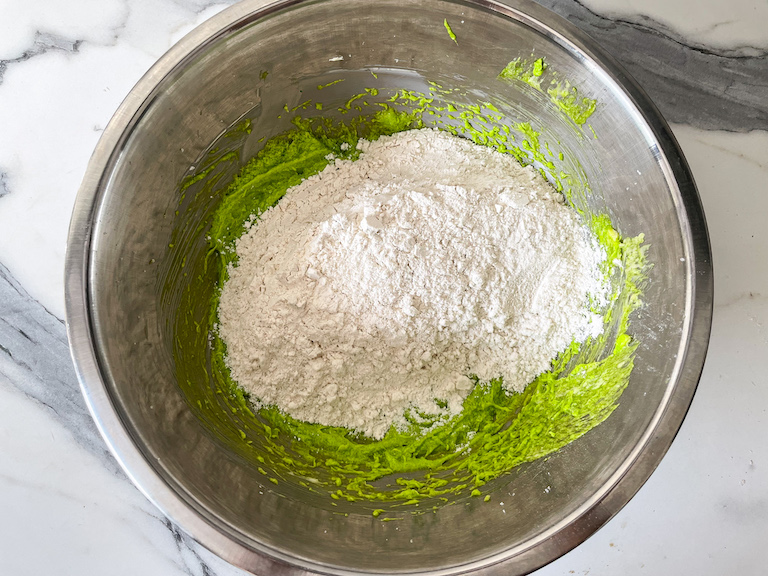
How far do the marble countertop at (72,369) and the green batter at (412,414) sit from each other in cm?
38

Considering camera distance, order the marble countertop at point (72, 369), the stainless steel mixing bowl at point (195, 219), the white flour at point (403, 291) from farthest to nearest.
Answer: the marble countertop at point (72, 369) < the white flour at point (403, 291) < the stainless steel mixing bowl at point (195, 219)

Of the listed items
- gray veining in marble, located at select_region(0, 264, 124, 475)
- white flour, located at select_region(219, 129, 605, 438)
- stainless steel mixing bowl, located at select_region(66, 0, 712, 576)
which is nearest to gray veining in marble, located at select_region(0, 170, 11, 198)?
gray veining in marble, located at select_region(0, 264, 124, 475)

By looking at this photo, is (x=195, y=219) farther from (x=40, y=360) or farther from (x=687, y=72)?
(x=687, y=72)

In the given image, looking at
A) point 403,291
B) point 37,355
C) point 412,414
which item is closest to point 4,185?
point 37,355

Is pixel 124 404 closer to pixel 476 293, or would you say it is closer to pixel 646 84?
pixel 476 293

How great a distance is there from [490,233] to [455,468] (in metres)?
0.67

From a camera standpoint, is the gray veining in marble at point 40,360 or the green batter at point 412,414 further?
the gray veining in marble at point 40,360

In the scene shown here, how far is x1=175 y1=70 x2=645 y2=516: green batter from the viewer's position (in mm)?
1400

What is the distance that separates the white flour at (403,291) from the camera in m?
1.38

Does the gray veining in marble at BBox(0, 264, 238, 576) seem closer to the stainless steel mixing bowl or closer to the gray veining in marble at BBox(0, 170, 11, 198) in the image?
the gray veining in marble at BBox(0, 170, 11, 198)

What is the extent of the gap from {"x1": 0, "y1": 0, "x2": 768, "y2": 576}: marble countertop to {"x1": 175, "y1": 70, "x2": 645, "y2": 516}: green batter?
1.25 ft

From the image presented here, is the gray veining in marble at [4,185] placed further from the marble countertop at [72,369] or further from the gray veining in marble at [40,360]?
the gray veining in marble at [40,360]

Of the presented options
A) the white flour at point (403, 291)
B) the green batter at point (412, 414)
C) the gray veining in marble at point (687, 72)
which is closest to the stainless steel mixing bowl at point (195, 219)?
the green batter at point (412, 414)

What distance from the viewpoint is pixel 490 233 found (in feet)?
4.60
